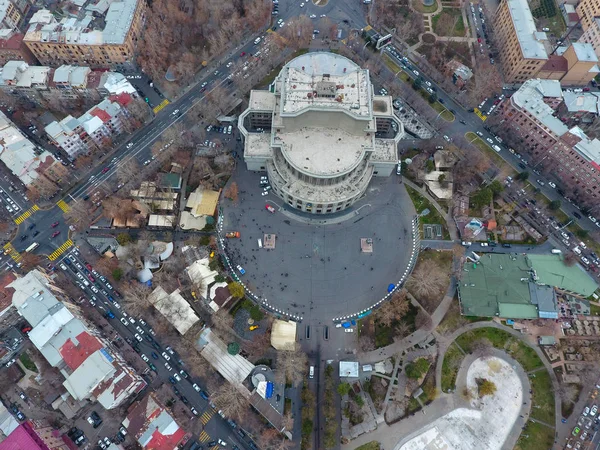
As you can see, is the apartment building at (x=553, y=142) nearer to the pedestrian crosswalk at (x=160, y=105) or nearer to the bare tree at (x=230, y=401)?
the pedestrian crosswalk at (x=160, y=105)

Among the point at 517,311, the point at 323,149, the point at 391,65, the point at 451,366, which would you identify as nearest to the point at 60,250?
the point at 323,149

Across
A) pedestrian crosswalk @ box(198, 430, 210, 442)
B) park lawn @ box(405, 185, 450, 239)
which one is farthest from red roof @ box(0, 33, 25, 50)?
park lawn @ box(405, 185, 450, 239)

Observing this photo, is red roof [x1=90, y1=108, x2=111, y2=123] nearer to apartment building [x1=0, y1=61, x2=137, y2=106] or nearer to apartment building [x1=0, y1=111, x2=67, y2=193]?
apartment building [x1=0, y1=61, x2=137, y2=106]

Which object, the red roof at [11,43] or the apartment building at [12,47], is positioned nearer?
the red roof at [11,43]

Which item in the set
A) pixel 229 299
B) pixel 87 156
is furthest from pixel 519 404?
pixel 87 156

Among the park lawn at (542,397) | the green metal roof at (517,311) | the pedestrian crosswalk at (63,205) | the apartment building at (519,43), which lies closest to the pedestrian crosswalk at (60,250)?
the pedestrian crosswalk at (63,205)

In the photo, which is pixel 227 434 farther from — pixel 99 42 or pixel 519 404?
pixel 99 42

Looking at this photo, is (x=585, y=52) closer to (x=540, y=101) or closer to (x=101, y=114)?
(x=540, y=101)
